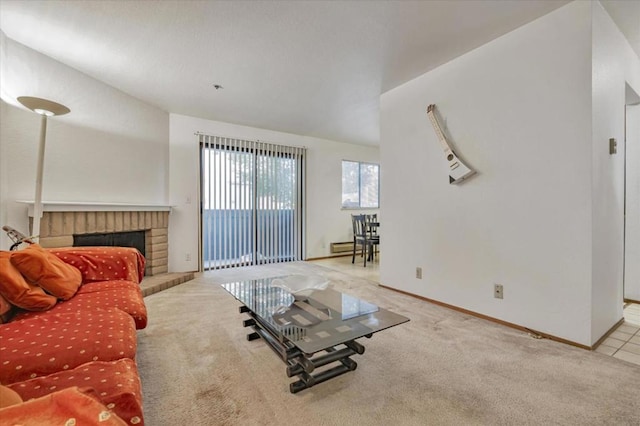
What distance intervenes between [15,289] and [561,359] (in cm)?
311

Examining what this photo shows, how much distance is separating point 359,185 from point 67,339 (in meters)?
5.62

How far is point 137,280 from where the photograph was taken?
231 cm

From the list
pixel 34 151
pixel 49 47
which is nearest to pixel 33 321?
pixel 34 151

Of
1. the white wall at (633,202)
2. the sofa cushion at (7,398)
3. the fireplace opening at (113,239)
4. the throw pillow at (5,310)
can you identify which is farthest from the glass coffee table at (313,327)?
the white wall at (633,202)

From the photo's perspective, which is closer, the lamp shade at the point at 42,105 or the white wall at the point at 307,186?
the lamp shade at the point at 42,105

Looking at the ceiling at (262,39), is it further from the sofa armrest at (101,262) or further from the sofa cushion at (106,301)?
the sofa cushion at (106,301)

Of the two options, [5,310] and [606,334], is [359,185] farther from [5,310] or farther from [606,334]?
[5,310]

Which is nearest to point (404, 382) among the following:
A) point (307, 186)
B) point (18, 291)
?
point (18, 291)

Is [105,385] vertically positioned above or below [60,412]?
below

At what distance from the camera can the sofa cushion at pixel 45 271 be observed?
5.10ft

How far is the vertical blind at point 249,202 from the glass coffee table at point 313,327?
2632 millimetres

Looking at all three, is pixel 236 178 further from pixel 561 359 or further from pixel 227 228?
pixel 561 359

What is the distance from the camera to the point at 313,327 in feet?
5.05

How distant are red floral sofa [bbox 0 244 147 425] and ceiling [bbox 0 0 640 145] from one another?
1738 millimetres
